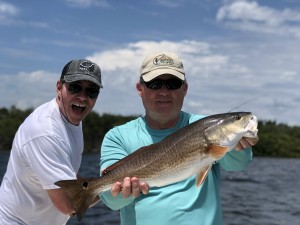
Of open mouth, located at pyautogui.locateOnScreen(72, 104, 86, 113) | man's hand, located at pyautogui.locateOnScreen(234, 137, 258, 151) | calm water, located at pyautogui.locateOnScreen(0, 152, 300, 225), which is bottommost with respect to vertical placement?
calm water, located at pyautogui.locateOnScreen(0, 152, 300, 225)

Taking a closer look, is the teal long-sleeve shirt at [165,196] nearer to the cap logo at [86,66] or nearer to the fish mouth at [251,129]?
the fish mouth at [251,129]

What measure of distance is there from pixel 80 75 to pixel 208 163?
5.67 ft

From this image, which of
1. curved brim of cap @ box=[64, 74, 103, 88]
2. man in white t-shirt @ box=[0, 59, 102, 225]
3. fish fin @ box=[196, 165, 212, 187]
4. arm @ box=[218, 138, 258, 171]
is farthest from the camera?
curved brim of cap @ box=[64, 74, 103, 88]

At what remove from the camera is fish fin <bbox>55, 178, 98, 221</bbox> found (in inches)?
175

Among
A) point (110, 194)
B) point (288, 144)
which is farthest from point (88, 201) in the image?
point (288, 144)

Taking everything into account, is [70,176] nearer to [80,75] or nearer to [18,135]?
[18,135]

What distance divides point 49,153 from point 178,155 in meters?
1.30

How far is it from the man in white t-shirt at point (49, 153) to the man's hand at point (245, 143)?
1.69m

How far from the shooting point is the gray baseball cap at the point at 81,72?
5059 mm

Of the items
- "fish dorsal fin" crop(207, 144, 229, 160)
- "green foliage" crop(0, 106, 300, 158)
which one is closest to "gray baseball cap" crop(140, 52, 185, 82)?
"fish dorsal fin" crop(207, 144, 229, 160)

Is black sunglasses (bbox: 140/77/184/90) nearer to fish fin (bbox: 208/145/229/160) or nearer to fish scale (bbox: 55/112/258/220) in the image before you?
fish scale (bbox: 55/112/258/220)

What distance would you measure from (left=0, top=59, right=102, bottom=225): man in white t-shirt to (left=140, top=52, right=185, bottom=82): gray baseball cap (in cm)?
71

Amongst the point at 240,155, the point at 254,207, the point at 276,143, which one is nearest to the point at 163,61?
the point at 240,155

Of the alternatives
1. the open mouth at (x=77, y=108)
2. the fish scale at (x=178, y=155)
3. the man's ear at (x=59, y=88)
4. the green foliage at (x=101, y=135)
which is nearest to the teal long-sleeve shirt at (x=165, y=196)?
the fish scale at (x=178, y=155)
